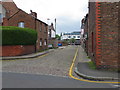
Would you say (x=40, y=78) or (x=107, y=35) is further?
(x=107, y=35)

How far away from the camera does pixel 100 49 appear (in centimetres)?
732

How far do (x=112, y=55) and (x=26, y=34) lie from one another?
1258cm

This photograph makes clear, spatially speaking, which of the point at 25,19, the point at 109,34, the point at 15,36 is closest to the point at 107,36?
the point at 109,34

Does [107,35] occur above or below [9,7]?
below

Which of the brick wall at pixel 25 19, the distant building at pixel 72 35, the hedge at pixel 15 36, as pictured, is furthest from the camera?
the distant building at pixel 72 35

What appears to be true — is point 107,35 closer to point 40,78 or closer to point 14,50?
point 40,78

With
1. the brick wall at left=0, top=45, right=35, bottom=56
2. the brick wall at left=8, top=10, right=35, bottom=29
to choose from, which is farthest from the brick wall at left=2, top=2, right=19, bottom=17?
the brick wall at left=0, top=45, right=35, bottom=56

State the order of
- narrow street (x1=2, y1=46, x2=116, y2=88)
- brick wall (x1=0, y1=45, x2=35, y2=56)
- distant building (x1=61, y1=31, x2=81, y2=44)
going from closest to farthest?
narrow street (x1=2, y1=46, x2=116, y2=88) < brick wall (x1=0, y1=45, x2=35, y2=56) < distant building (x1=61, y1=31, x2=81, y2=44)

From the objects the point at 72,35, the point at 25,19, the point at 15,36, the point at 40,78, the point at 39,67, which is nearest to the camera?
the point at 40,78

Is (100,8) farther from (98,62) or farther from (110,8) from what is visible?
(98,62)

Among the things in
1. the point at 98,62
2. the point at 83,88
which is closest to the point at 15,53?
the point at 98,62

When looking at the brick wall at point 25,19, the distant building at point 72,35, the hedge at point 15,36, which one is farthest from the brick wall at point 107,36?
the distant building at point 72,35

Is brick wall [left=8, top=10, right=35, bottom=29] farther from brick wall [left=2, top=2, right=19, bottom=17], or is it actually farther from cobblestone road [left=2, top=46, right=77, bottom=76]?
cobblestone road [left=2, top=46, right=77, bottom=76]

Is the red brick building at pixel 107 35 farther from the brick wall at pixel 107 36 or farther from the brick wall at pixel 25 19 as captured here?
the brick wall at pixel 25 19
